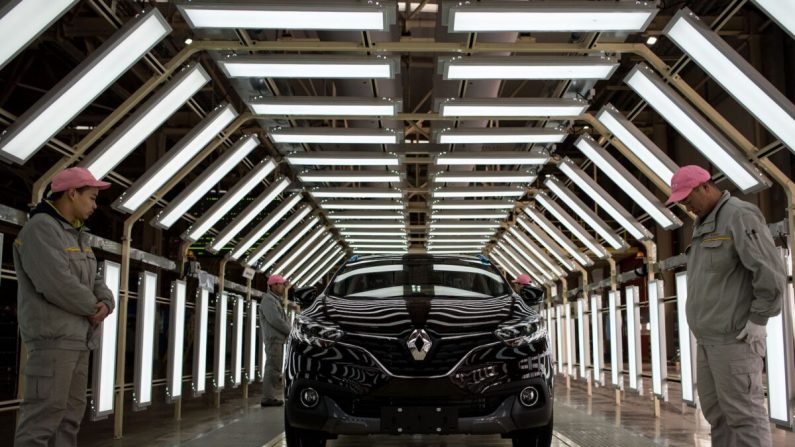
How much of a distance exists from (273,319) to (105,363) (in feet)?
14.4

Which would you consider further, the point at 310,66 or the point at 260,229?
the point at 260,229

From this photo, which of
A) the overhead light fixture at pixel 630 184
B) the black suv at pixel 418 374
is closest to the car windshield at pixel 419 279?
the black suv at pixel 418 374

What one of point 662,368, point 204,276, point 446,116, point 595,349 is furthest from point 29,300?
point 595,349

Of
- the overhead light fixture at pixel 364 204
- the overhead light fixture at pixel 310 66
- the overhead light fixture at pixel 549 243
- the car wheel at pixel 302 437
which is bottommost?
the car wheel at pixel 302 437

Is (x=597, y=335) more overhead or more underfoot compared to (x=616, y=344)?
more overhead

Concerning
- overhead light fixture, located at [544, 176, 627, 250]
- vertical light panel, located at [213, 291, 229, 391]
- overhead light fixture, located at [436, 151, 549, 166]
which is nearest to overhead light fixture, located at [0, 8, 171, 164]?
overhead light fixture, located at [436, 151, 549, 166]

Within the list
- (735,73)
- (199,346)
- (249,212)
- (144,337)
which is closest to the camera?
(735,73)

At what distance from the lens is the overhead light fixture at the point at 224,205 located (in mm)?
9344

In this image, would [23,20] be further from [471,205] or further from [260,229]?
[471,205]

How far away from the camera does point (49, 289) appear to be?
13.8 ft

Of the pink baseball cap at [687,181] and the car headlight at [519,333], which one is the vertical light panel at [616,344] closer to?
the car headlight at [519,333]

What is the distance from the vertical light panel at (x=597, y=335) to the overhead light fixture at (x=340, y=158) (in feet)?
13.2

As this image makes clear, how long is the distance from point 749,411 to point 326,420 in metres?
2.43

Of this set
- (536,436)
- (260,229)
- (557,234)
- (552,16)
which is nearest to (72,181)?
(536,436)
